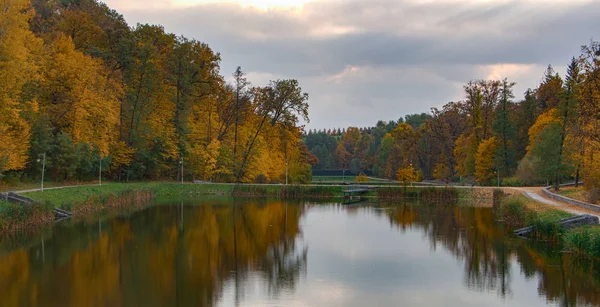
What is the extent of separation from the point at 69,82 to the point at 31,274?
2376 centimetres

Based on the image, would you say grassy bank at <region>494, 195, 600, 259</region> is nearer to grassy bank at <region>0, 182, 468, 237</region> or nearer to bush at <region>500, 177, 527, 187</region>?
grassy bank at <region>0, 182, 468, 237</region>

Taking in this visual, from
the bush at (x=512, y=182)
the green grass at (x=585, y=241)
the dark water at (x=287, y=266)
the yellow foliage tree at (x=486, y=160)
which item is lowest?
the dark water at (x=287, y=266)

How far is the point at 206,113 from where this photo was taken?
53.0 metres

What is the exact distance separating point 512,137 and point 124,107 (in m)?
36.0

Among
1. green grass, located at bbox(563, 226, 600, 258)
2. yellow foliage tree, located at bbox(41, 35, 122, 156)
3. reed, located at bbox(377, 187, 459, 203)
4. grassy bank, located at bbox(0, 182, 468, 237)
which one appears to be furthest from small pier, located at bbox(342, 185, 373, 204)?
green grass, located at bbox(563, 226, 600, 258)

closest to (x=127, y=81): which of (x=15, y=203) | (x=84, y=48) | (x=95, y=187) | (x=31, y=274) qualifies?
(x=84, y=48)

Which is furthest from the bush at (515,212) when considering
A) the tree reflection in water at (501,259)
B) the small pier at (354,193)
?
the small pier at (354,193)

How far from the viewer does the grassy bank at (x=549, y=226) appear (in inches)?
706

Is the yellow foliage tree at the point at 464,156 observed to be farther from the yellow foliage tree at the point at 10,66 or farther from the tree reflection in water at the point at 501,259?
the yellow foliage tree at the point at 10,66

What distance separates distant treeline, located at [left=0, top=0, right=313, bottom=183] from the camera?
29.5 metres

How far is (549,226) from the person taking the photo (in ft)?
69.8

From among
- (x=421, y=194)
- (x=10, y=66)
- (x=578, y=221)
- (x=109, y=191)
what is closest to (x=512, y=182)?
(x=421, y=194)

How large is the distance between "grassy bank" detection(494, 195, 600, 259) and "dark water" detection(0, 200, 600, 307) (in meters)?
0.67

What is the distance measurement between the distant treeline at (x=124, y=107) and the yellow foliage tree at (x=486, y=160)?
17.2 metres
